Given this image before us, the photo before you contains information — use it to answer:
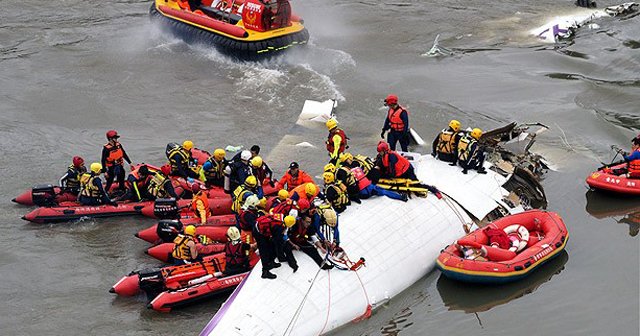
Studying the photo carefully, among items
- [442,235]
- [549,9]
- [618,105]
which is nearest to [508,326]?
[442,235]

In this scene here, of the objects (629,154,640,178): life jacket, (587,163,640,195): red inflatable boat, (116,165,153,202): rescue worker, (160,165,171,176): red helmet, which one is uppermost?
(160,165,171,176): red helmet

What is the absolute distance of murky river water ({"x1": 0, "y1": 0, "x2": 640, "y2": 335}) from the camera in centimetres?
1000

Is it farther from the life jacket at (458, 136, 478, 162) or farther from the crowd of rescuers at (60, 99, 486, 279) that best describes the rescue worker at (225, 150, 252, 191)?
the life jacket at (458, 136, 478, 162)

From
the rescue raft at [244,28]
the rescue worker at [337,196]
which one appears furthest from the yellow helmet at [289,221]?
the rescue raft at [244,28]

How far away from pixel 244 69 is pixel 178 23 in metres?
2.54

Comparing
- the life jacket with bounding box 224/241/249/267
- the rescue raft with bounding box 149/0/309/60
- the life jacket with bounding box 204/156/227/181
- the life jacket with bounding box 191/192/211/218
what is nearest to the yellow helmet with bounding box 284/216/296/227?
the life jacket with bounding box 224/241/249/267

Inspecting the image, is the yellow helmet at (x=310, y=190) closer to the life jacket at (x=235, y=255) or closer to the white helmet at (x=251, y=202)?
the white helmet at (x=251, y=202)

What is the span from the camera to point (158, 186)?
39.0 ft

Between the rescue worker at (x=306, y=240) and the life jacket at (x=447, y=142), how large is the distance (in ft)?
10.4

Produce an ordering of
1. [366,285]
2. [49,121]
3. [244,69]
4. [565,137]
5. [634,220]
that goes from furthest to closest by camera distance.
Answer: [244,69] < [49,121] < [565,137] < [634,220] < [366,285]

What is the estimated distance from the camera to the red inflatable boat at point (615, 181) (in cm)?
1243

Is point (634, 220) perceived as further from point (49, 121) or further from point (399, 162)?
point (49, 121)

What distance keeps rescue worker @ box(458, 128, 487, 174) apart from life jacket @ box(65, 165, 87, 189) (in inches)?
232

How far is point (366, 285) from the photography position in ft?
31.4
